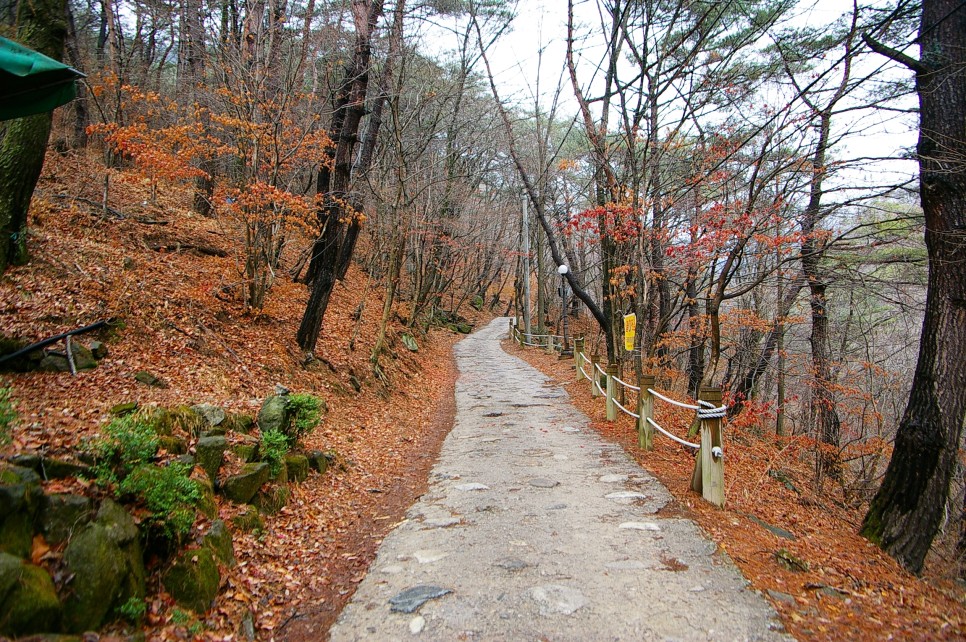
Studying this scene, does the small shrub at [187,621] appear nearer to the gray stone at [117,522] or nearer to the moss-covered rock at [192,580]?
the moss-covered rock at [192,580]

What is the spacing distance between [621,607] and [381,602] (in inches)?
63.7

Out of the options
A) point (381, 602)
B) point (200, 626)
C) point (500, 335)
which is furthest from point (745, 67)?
point (500, 335)

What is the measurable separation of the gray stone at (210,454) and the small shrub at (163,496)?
2.62 feet

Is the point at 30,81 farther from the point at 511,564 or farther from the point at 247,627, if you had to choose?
the point at 511,564

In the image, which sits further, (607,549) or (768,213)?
(768,213)

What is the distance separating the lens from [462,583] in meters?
3.65

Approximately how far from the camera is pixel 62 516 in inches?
110

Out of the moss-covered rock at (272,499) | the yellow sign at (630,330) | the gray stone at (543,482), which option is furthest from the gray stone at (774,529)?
the moss-covered rock at (272,499)

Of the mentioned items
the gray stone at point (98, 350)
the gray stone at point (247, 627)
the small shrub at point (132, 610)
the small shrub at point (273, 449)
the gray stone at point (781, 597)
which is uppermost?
the gray stone at point (98, 350)

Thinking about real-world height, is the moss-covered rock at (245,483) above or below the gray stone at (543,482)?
above

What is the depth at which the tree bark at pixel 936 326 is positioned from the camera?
5340 millimetres

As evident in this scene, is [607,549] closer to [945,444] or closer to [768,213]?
[945,444]

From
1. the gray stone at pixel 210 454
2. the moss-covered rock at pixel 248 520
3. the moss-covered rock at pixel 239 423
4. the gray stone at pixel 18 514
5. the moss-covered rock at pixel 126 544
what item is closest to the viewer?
the gray stone at pixel 18 514

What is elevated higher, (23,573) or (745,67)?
(745,67)
